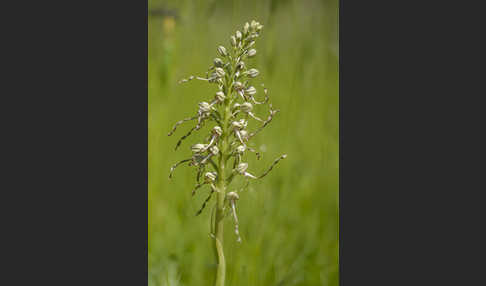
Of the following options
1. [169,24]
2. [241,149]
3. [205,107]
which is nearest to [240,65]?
[205,107]

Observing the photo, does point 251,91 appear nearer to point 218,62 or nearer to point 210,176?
point 218,62

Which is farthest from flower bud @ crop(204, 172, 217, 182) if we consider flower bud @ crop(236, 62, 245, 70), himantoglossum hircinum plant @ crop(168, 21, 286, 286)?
flower bud @ crop(236, 62, 245, 70)

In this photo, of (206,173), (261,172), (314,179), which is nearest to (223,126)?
(206,173)

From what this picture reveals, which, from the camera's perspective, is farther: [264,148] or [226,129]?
[264,148]

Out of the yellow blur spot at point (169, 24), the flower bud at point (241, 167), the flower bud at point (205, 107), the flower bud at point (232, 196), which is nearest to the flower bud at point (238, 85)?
the flower bud at point (205, 107)

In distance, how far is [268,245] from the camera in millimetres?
4117

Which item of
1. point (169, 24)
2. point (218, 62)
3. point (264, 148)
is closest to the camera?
point (218, 62)

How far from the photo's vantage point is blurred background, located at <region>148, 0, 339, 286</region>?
12.8 feet

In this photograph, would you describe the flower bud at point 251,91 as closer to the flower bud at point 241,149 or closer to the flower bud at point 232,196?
the flower bud at point 241,149

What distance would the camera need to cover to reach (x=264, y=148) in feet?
12.9

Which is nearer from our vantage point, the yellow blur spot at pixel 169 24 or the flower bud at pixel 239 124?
the flower bud at pixel 239 124

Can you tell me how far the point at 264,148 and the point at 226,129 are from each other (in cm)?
62

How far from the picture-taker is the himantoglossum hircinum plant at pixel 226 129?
3.38 meters

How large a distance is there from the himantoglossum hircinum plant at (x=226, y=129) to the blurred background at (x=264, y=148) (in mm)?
222
